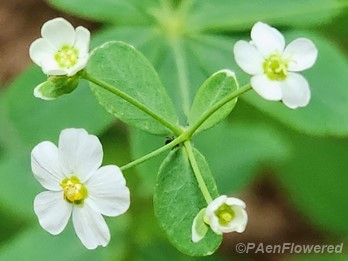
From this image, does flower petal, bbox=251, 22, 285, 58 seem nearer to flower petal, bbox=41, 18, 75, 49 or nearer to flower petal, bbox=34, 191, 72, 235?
flower petal, bbox=41, 18, 75, 49

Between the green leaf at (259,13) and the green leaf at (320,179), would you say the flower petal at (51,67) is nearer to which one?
the green leaf at (259,13)

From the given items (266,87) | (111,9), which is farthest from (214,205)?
(111,9)

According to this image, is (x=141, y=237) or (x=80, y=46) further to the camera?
(x=141, y=237)

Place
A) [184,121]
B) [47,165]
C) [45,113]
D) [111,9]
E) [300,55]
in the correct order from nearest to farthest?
1. [47,165]
2. [300,55]
3. [184,121]
4. [45,113]
5. [111,9]

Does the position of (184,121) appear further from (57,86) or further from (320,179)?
(320,179)

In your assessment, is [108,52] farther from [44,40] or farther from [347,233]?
[347,233]

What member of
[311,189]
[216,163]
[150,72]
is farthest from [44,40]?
[311,189]

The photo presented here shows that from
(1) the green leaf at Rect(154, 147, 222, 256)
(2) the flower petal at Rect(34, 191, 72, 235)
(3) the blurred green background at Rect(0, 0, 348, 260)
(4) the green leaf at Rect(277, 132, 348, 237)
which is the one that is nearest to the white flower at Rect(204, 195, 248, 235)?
(1) the green leaf at Rect(154, 147, 222, 256)
